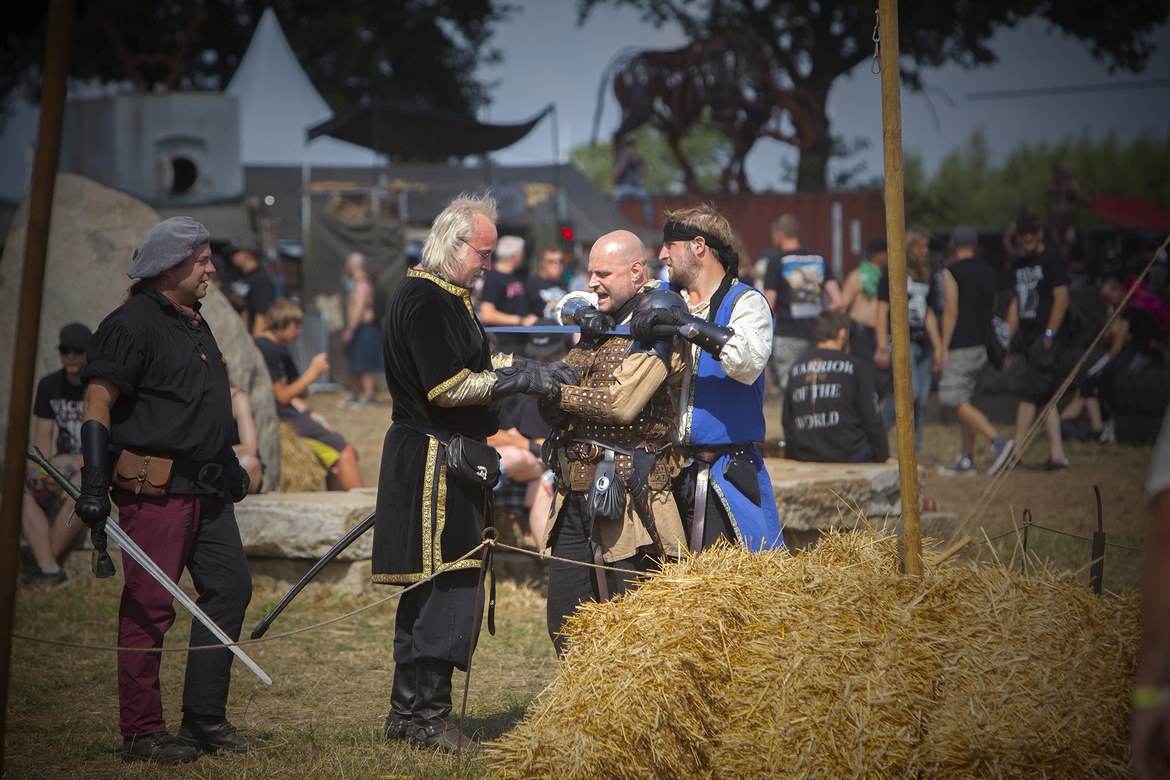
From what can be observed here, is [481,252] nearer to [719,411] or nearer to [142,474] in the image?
[719,411]

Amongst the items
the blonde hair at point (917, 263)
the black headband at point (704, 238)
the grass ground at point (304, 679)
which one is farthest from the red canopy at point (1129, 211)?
the black headband at point (704, 238)

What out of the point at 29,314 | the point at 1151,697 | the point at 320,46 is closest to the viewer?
the point at 1151,697

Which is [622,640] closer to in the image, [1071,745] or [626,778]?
[626,778]

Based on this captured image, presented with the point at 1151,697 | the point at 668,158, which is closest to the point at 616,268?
the point at 1151,697

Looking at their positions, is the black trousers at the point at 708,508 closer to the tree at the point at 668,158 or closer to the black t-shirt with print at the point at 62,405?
the black t-shirt with print at the point at 62,405

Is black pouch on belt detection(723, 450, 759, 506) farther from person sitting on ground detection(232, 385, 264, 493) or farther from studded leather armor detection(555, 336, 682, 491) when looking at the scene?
person sitting on ground detection(232, 385, 264, 493)

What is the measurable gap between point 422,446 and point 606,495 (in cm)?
67

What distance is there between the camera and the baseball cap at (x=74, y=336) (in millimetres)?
6223

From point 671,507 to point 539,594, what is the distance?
2.67 m

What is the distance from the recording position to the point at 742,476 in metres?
3.96

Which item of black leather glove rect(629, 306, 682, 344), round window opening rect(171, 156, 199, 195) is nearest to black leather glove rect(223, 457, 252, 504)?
black leather glove rect(629, 306, 682, 344)

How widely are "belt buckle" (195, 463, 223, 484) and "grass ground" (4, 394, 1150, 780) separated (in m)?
0.59

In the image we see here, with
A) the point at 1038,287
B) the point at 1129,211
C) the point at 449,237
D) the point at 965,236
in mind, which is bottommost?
the point at 449,237

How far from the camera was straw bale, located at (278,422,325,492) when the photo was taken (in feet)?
24.2
